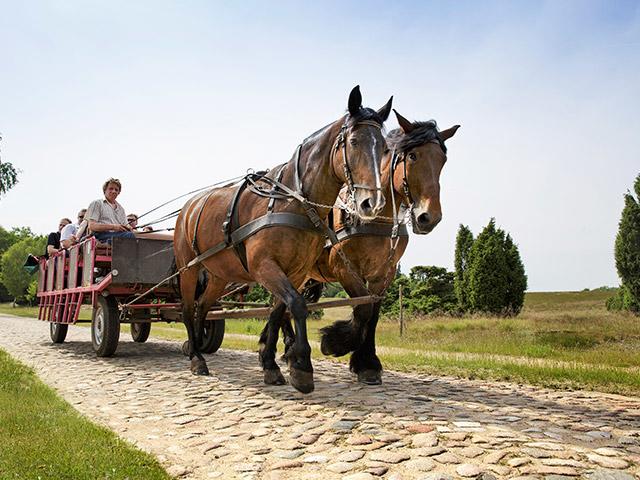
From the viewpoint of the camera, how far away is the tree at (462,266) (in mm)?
23531

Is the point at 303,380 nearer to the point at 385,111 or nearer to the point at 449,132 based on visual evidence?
the point at 385,111

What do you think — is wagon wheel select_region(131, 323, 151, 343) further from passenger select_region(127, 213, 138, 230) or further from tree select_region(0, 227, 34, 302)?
A: tree select_region(0, 227, 34, 302)

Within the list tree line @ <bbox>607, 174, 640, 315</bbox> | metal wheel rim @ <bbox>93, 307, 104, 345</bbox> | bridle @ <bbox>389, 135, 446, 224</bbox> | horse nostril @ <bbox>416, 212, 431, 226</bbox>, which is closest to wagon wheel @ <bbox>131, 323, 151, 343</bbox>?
metal wheel rim @ <bbox>93, 307, 104, 345</bbox>

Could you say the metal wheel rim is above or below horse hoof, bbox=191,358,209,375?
above

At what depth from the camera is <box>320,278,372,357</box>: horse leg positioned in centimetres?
583

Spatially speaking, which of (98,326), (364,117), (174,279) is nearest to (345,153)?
(364,117)

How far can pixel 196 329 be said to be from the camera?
7.37 m

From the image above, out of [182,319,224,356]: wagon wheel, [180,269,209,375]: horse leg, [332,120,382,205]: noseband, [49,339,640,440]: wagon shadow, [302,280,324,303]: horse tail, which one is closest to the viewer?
[49,339,640,440]: wagon shadow

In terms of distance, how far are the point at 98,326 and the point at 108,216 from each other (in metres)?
1.87

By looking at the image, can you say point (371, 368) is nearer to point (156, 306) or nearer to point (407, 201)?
point (407, 201)

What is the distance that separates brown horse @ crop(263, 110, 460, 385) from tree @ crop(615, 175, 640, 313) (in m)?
19.1

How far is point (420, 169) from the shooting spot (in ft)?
16.9

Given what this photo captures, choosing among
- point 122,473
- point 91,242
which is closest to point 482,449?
point 122,473

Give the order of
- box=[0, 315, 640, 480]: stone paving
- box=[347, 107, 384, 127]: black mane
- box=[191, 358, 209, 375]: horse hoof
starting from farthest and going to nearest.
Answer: box=[191, 358, 209, 375]: horse hoof < box=[347, 107, 384, 127]: black mane < box=[0, 315, 640, 480]: stone paving
